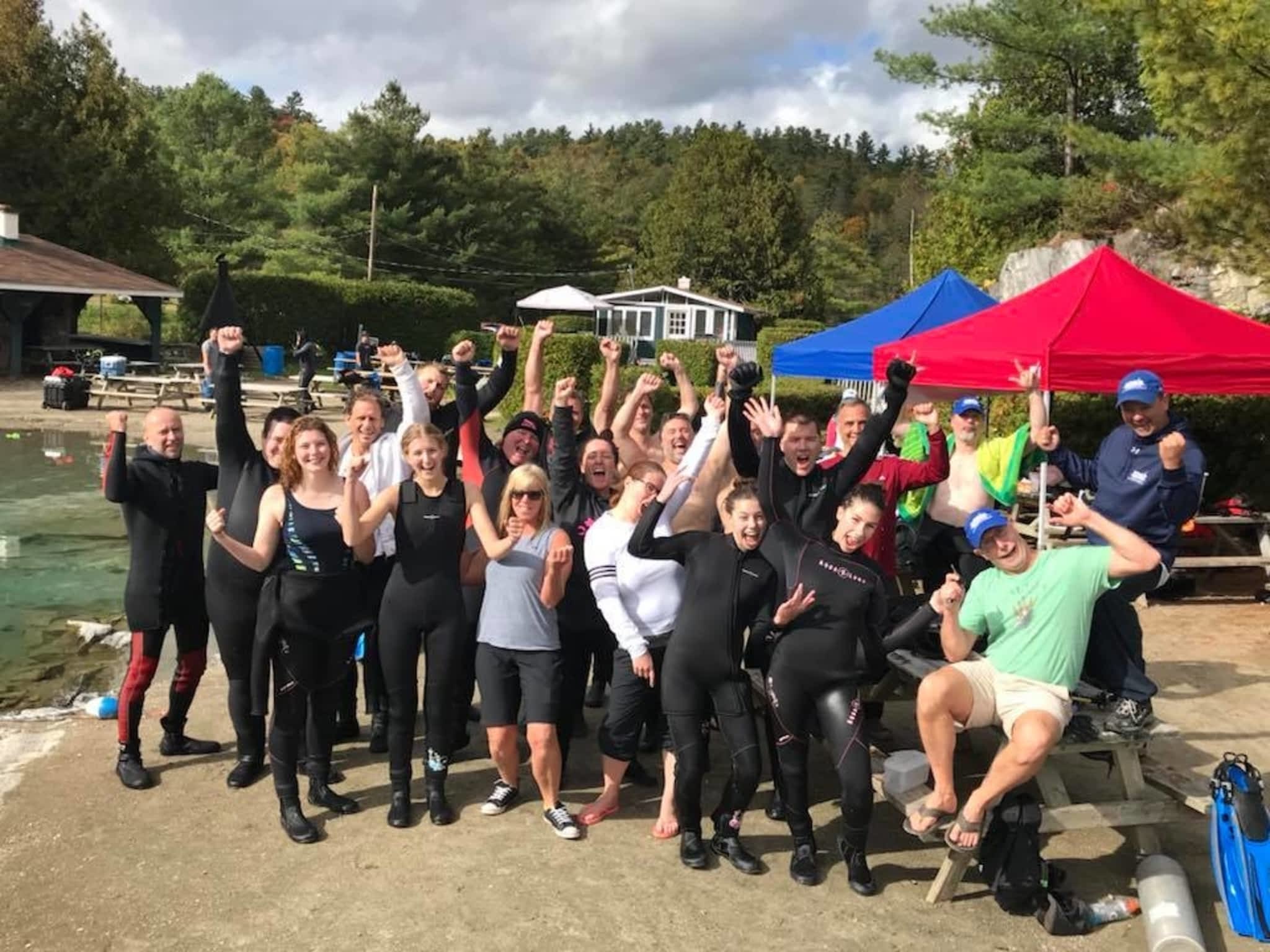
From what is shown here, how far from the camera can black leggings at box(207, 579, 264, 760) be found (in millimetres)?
4621

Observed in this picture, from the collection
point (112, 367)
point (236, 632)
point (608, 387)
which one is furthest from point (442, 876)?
point (112, 367)

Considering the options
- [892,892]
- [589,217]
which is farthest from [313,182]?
[892,892]

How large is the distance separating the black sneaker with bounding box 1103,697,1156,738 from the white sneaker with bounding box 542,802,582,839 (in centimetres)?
228

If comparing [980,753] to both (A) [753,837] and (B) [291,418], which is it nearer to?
(A) [753,837]

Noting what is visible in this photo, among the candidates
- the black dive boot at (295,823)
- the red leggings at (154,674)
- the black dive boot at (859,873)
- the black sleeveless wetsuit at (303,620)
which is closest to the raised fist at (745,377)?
the black sleeveless wetsuit at (303,620)

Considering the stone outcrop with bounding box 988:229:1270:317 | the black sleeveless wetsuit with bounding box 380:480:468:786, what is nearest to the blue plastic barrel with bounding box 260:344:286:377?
the stone outcrop with bounding box 988:229:1270:317

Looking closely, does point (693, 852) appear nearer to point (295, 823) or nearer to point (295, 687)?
point (295, 823)

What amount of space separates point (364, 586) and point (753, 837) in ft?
6.94

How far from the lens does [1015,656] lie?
4047 millimetres

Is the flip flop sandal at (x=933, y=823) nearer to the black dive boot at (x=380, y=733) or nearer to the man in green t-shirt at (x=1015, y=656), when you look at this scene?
the man in green t-shirt at (x=1015, y=656)

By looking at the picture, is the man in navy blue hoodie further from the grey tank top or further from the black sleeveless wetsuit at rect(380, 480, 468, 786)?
the black sleeveless wetsuit at rect(380, 480, 468, 786)

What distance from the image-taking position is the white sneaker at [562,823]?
4.41 meters

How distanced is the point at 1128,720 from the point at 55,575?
9.59 meters

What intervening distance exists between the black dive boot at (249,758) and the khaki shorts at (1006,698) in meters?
3.28
